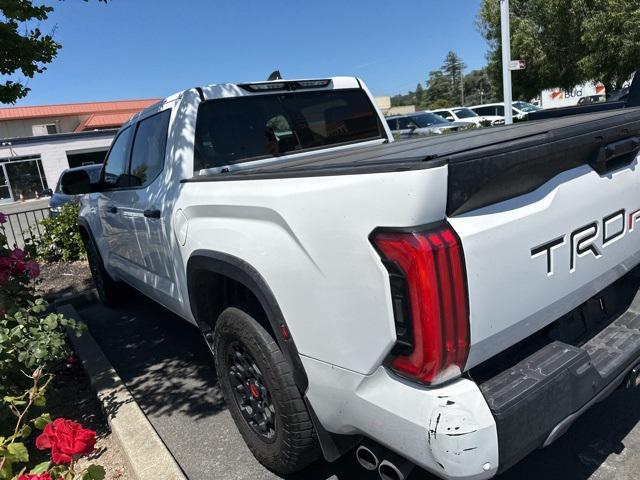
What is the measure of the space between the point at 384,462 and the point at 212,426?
5.94ft

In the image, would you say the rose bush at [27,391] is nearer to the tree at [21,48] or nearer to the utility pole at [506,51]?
the tree at [21,48]

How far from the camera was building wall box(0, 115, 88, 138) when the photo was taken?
37438mm

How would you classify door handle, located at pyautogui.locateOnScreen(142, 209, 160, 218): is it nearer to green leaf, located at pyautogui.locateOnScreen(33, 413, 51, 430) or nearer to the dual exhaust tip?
green leaf, located at pyautogui.locateOnScreen(33, 413, 51, 430)

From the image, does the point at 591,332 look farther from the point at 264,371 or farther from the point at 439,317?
the point at 264,371

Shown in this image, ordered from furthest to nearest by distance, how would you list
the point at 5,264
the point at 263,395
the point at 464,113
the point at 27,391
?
1. the point at 464,113
2. the point at 5,264
3. the point at 27,391
4. the point at 263,395

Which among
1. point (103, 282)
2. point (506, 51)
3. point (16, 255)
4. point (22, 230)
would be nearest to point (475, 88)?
point (506, 51)

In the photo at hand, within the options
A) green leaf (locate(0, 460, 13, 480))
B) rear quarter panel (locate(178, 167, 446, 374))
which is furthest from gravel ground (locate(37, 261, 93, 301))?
rear quarter panel (locate(178, 167, 446, 374))

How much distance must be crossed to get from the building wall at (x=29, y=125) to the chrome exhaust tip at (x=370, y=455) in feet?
139

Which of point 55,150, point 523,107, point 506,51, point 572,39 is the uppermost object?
point 572,39

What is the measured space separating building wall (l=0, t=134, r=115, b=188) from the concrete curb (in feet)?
95.3

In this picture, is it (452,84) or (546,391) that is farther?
(452,84)

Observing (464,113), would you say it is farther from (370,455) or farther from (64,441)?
(64,441)

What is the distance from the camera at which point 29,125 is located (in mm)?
38219

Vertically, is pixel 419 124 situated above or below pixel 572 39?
below
